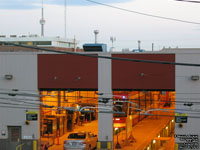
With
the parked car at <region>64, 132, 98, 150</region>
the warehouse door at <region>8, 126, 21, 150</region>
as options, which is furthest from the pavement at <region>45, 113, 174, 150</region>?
the parked car at <region>64, 132, 98, 150</region>

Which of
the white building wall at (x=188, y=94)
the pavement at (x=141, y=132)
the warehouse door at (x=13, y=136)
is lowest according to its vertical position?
the pavement at (x=141, y=132)

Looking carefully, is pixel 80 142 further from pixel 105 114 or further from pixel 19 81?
pixel 19 81

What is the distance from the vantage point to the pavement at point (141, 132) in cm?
2565

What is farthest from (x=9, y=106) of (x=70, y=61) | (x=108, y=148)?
(x=108, y=148)

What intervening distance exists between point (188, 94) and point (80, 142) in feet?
20.3

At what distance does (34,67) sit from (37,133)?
372 cm

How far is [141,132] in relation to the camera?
31.3m

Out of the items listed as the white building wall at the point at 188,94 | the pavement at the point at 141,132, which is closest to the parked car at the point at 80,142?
the pavement at the point at 141,132

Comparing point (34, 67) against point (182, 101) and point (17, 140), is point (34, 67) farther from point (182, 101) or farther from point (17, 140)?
point (182, 101)

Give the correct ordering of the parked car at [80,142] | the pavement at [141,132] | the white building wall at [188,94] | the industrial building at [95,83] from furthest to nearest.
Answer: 1. the pavement at [141,132]
2. the industrial building at [95,83]
3. the white building wall at [188,94]
4. the parked car at [80,142]

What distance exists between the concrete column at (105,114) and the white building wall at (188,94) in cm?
358

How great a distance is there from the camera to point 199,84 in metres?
22.6

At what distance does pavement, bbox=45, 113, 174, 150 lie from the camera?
84.2ft

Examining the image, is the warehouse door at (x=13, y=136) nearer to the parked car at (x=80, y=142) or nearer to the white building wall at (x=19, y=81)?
the white building wall at (x=19, y=81)
